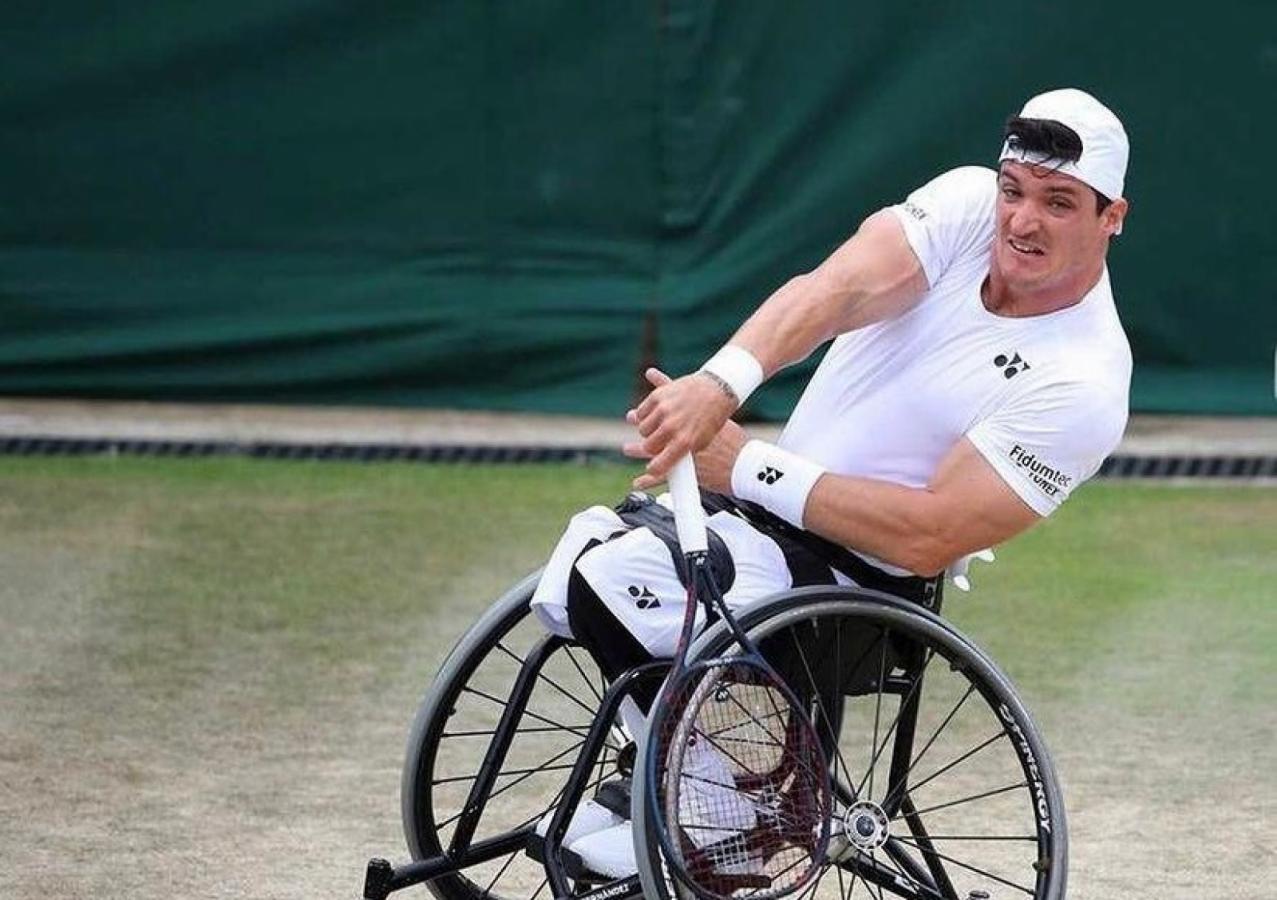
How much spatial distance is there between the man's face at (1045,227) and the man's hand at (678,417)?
0.48 meters

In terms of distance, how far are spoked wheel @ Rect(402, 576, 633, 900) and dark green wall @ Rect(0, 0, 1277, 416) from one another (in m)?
3.00

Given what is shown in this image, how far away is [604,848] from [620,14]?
492cm

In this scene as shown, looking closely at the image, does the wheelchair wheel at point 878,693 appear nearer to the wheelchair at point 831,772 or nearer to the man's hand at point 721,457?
the wheelchair at point 831,772

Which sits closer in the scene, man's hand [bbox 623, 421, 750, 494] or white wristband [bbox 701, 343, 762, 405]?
white wristband [bbox 701, 343, 762, 405]

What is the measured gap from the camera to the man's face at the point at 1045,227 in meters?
3.97

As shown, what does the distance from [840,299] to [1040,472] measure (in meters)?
Result: 0.36

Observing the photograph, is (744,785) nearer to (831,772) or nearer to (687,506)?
(831,772)

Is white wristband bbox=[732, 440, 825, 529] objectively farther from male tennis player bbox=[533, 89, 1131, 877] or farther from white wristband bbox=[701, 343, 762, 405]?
white wristband bbox=[701, 343, 762, 405]

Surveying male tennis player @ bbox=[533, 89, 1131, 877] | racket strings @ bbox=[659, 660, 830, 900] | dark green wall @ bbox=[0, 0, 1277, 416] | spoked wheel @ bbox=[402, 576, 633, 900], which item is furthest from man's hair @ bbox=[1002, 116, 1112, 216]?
dark green wall @ bbox=[0, 0, 1277, 416]

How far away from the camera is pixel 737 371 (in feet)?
12.6

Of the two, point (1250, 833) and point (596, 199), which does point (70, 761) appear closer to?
point (1250, 833)

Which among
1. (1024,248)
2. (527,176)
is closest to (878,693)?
(1024,248)

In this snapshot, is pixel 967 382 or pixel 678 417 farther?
pixel 967 382

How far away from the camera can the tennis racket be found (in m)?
3.73
